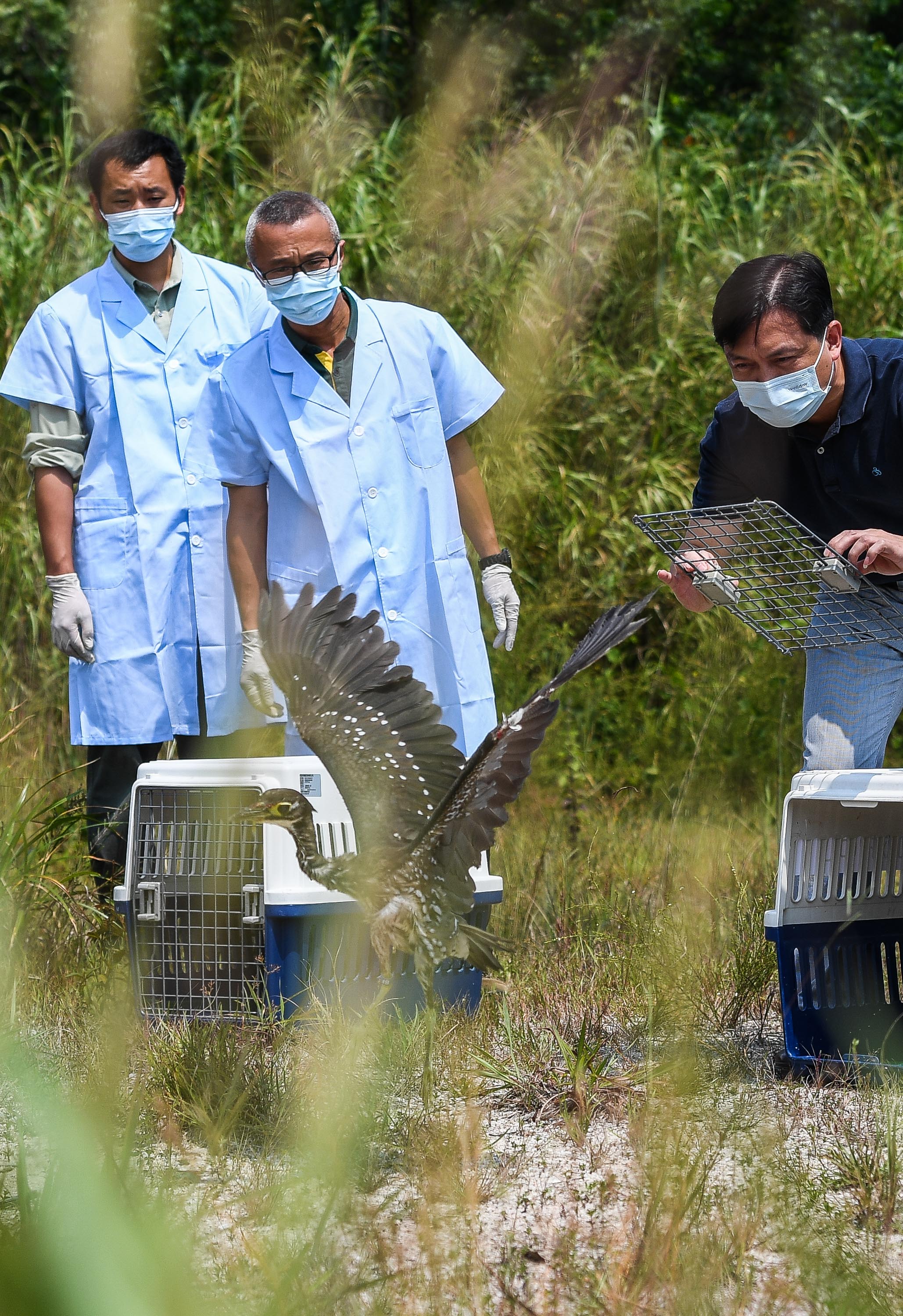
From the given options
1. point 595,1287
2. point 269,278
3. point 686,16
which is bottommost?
point 595,1287

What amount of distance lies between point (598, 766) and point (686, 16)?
14.1ft

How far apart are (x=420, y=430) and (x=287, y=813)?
1.13 m

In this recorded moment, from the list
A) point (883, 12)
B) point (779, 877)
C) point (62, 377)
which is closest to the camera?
point (779, 877)

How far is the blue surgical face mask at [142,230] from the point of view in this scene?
3461 millimetres

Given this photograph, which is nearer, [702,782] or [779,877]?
Answer: [779,877]

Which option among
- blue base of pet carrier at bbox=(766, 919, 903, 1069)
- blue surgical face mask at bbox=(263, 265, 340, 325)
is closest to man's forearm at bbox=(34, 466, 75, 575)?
blue surgical face mask at bbox=(263, 265, 340, 325)

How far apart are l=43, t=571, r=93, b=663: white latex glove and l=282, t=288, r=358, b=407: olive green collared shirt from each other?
32.2 inches

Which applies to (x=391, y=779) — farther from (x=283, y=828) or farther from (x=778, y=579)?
(x=778, y=579)

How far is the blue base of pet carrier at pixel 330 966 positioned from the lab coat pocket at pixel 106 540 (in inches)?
45.7

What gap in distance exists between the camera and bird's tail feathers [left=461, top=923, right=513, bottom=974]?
235cm

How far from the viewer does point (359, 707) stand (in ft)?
7.89

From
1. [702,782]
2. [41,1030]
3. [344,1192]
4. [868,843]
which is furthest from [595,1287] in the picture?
[702,782]

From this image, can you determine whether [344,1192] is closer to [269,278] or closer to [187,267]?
[269,278]

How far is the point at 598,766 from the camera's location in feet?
17.3
